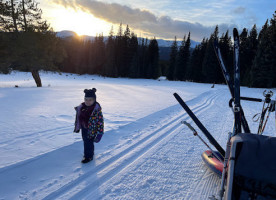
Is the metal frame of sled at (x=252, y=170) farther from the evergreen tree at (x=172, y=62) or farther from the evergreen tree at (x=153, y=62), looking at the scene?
the evergreen tree at (x=153, y=62)

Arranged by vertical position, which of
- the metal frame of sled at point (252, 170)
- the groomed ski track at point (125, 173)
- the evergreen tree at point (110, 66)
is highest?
the evergreen tree at point (110, 66)

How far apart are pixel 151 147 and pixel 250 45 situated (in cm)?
4801

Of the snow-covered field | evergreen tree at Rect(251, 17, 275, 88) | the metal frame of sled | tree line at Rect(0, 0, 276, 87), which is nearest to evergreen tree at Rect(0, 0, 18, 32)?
tree line at Rect(0, 0, 276, 87)

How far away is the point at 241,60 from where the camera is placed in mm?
41656

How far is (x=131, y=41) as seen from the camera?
52906 millimetres

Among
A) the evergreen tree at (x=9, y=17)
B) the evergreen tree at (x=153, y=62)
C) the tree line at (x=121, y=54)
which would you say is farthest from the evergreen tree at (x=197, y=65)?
the evergreen tree at (x=9, y=17)

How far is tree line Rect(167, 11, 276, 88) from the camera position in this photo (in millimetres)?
30906

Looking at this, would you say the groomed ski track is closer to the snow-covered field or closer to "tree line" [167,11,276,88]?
the snow-covered field

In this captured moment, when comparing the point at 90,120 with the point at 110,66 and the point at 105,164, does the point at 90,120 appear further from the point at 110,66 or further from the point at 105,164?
the point at 110,66

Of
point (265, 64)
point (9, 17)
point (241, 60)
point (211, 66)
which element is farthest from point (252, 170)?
point (241, 60)

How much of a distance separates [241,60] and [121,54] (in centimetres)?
3212

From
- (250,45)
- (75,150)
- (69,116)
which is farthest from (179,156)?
(250,45)

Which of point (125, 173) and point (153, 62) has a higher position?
point (153, 62)

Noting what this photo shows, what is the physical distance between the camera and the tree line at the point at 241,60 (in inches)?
1217
